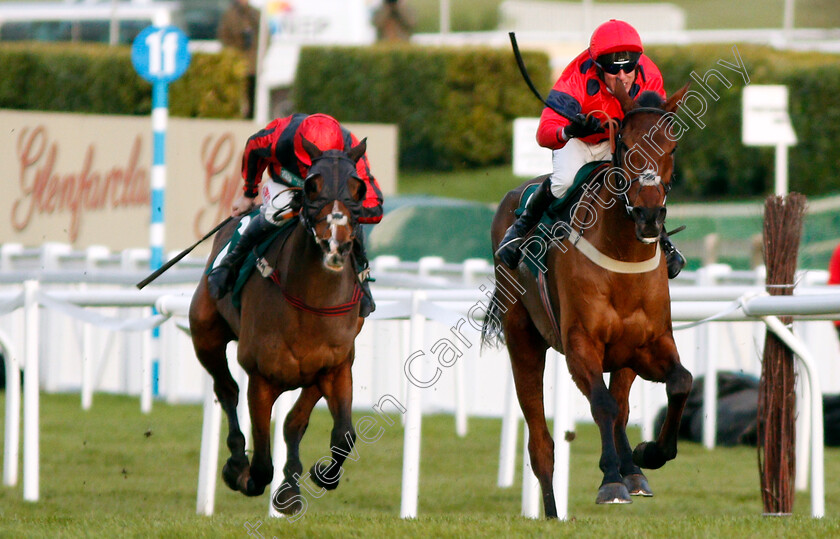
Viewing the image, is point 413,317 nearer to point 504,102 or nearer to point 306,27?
point 504,102

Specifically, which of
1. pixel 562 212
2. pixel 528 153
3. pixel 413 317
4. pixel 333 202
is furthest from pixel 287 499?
pixel 528 153

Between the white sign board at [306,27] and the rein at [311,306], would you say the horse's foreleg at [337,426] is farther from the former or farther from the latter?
the white sign board at [306,27]

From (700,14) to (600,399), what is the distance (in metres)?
49.9

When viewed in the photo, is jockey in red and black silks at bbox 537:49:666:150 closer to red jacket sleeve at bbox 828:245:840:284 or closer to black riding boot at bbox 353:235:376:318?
black riding boot at bbox 353:235:376:318

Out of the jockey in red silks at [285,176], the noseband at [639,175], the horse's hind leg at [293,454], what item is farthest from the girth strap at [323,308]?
the noseband at [639,175]

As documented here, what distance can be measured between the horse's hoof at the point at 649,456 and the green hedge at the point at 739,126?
13.8 metres

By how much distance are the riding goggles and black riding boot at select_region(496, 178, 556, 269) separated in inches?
21.2

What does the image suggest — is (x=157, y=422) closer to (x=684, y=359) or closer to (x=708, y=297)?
(x=684, y=359)

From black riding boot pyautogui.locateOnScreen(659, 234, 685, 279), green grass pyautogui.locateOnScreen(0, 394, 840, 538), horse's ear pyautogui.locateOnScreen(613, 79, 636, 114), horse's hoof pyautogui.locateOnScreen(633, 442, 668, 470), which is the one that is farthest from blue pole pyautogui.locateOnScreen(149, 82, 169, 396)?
horse's ear pyautogui.locateOnScreen(613, 79, 636, 114)

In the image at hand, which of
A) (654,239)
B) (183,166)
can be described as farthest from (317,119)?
(183,166)

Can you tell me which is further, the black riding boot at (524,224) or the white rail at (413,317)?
the white rail at (413,317)

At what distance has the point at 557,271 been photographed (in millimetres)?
5402

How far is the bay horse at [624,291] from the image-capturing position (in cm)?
484

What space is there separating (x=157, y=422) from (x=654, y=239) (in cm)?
568
